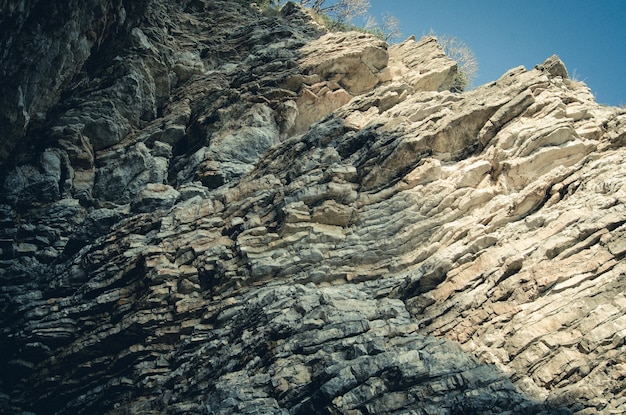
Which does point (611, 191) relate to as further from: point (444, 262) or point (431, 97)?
point (431, 97)

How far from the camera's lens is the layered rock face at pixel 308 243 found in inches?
450

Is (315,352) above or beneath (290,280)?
beneath

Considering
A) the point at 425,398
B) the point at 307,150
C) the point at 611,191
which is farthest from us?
the point at 307,150

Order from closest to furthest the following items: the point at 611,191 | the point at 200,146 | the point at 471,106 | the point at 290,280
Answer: the point at 611,191, the point at 290,280, the point at 471,106, the point at 200,146

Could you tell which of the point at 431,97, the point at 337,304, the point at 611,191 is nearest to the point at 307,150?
the point at 431,97

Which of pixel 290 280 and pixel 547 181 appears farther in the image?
pixel 290 280

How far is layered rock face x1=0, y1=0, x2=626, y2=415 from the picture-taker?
1143 cm

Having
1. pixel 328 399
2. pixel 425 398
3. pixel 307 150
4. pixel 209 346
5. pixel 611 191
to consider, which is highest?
pixel 307 150

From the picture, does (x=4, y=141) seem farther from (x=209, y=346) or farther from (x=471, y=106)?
(x=471, y=106)

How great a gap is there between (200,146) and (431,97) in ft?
38.8

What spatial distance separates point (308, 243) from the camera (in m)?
16.2

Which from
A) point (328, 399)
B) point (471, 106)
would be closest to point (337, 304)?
point (328, 399)

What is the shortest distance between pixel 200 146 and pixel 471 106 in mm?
13646

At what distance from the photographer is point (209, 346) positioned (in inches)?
573
